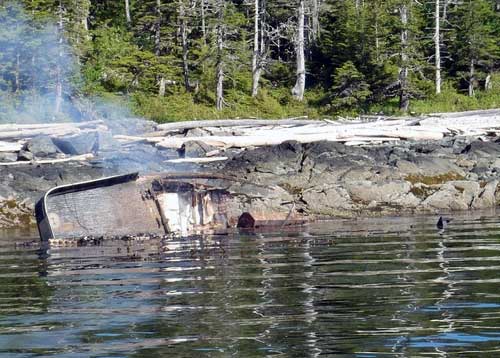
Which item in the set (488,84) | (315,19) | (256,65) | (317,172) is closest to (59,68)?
(256,65)

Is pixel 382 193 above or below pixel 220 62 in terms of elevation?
below

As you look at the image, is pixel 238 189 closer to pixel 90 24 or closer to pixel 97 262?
pixel 97 262

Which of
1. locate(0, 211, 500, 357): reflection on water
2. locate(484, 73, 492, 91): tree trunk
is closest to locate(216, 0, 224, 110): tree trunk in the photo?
locate(484, 73, 492, 91): tree trunk

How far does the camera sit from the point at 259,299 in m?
8.45

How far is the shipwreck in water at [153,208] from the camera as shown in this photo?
16.0 m

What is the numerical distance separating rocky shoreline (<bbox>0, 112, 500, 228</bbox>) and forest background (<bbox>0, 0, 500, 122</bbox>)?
10.3 metres

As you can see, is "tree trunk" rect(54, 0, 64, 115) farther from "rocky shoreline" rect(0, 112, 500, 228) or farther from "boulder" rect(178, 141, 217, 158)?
"boulder" rect(178, 141, 217, 158)

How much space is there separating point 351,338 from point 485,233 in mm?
8711

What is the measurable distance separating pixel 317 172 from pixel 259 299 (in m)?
13.5

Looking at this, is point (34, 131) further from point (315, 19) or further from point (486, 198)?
point (315, 19)

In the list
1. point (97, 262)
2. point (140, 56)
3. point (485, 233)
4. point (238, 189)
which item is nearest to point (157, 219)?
point (238, 189)

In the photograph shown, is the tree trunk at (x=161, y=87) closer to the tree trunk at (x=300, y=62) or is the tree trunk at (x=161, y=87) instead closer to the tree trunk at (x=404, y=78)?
the tree trunk at (x=300, y=62)

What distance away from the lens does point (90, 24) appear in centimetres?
4603

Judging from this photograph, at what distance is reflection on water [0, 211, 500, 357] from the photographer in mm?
6504
